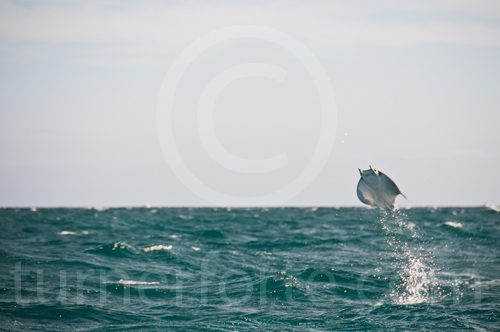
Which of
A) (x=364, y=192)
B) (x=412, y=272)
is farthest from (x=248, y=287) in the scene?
(x=412, y=272)

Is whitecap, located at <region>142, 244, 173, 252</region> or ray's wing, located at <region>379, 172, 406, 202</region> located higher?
ray's wing, located at <region>379, 172, 406, 202</region>

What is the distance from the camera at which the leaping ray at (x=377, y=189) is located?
1252cm

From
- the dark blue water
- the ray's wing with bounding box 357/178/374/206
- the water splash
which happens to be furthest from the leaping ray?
the water splash

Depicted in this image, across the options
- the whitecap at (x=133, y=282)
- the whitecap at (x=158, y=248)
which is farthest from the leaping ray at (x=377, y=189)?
the whitecap at (x=158, y=248)

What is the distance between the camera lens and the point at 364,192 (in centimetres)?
A: 1279

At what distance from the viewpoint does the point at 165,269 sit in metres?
19.1

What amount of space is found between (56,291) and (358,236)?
2127 centimetres

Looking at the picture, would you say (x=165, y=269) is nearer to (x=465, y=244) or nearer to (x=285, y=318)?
(x=285, y=318)

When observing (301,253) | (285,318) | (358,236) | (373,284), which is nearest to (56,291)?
(285,318)

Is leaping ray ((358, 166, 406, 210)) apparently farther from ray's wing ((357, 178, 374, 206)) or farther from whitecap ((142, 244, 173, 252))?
whitecap ((142, 244, 173, 252))

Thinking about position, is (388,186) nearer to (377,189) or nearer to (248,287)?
(377,189)

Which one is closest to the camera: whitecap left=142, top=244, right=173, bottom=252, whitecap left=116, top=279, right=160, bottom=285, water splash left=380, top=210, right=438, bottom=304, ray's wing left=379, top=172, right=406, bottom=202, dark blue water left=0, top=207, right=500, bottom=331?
dark blue water left=0, top=207, right=500, bottom=331

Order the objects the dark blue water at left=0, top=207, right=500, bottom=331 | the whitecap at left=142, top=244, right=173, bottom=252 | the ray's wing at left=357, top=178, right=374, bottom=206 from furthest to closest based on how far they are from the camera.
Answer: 1. the whitecap at left=142, top=244, right=173, bottom=252
2. the ray's wing at left=357, top=178, right=374, bottom=206
3. the dark blue water at left=0, top=207, right=500, bottom=331

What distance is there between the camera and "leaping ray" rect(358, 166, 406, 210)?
12.5 m
